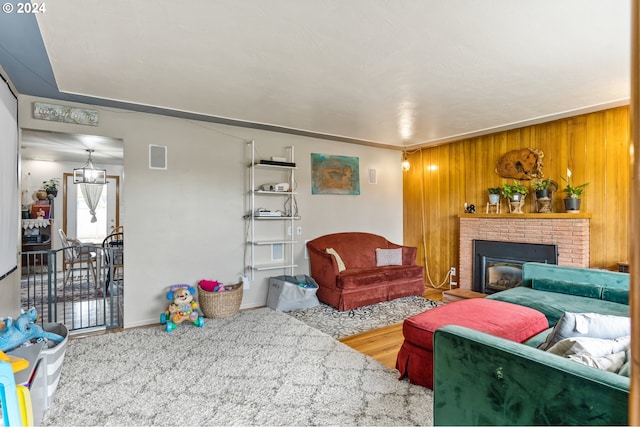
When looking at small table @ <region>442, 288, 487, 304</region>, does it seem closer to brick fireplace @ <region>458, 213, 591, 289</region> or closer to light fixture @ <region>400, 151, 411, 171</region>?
brick fireplace @ <region>458, 213, 591, 289</region>

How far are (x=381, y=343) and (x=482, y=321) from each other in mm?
1108

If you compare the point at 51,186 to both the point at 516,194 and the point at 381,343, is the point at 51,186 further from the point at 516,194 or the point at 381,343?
the point at 516,194

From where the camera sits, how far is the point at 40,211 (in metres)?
7.10

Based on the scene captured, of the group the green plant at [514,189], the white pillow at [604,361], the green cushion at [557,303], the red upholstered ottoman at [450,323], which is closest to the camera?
the white pillow at [604,361]

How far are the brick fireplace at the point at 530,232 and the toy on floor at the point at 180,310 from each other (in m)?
3.78

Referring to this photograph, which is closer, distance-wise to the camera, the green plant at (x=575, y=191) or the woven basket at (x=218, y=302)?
the woven basket at (x=218, y=302)

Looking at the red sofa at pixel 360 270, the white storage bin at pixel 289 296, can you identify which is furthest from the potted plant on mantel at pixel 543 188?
the white storage bin at pixel 289 296

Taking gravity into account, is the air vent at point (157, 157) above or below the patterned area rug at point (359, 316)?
above

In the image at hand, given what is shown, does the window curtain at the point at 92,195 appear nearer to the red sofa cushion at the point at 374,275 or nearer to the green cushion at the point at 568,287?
the red sofa cushion at the point at 374,275

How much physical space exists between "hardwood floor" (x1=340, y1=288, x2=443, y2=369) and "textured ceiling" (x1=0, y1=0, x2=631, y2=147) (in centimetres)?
239

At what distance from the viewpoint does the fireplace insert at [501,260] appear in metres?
4.55

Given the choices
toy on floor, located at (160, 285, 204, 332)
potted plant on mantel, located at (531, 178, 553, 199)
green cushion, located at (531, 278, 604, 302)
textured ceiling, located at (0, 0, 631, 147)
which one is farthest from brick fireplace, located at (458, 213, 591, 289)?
toy on floor, located at (160, 285, 204, 332)

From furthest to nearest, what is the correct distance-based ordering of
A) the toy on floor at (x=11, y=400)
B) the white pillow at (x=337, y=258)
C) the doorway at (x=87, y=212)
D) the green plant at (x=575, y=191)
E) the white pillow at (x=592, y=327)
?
1. the doorway at (x=87, y=212)
2. the white pillow at (x=337, y=258)
3. the green plant at (x=575, y=191)
4. the white pillow at (x=592, y=327)
5. the toy on floor at (x=11, y=400)

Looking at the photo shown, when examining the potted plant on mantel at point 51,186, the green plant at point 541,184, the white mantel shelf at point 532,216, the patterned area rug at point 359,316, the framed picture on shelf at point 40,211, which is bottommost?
the patterned area rug at point 359,316
